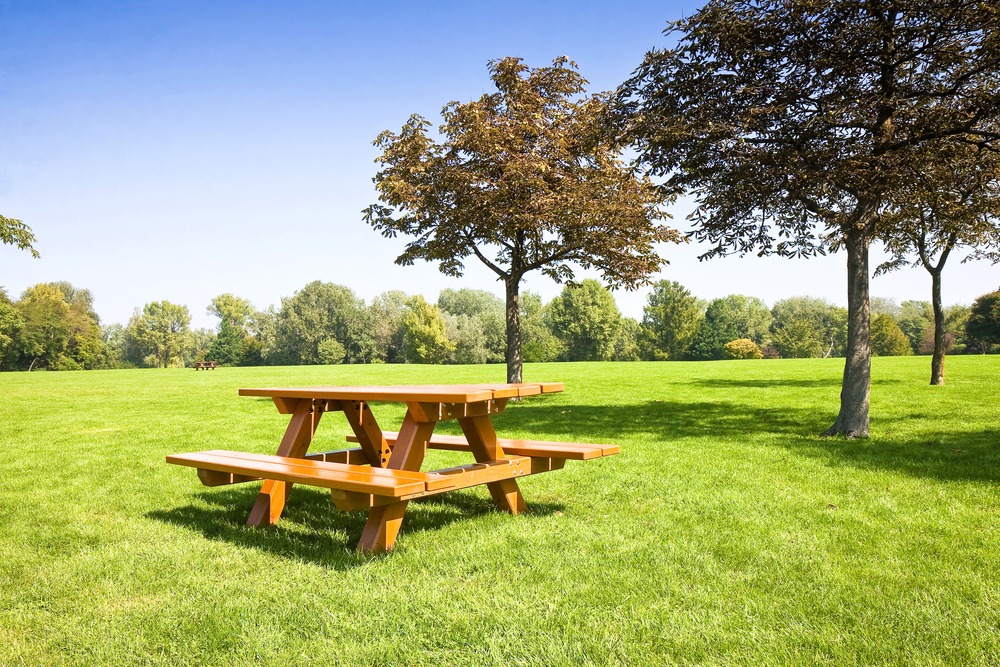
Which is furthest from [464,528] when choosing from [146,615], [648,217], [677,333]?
[677,333]

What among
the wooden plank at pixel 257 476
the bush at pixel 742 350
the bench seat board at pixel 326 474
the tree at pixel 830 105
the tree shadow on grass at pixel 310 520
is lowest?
the tree shadow on grass at pixel 310 520

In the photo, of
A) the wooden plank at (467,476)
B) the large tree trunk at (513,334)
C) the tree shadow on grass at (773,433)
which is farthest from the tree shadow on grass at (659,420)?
the wooden plank at (467,476)

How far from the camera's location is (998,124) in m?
11.8

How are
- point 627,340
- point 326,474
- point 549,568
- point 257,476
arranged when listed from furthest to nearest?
1. point 627,340
2. point 257,476
3. point 326,474
4. point 549,568

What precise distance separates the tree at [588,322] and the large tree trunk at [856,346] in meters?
66.3

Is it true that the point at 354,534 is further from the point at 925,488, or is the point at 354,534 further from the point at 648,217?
the point at 648,217

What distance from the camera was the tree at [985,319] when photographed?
172 ft

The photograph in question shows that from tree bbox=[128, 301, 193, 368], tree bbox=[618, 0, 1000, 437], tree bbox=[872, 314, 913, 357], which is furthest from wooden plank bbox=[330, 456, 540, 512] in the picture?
tree bbox=[128, 301, 193, 368]

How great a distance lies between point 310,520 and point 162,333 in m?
99.7

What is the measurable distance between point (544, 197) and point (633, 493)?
10818 millimetres

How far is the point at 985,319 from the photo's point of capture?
5334 cm

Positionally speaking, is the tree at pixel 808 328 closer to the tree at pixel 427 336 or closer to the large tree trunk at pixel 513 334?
the tree at pixel 427 336

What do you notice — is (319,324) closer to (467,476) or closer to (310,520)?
(310,520)

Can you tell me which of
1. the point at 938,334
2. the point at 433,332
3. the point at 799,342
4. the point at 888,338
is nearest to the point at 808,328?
the point at 799,342
